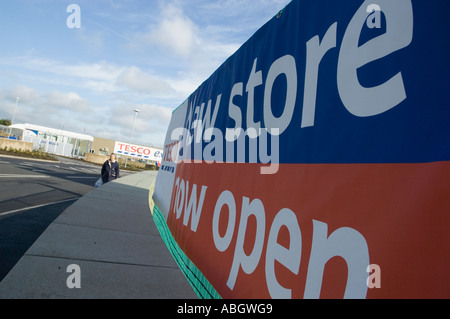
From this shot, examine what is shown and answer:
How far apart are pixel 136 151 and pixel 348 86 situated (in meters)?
44.3

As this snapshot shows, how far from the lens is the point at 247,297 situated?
2574 mm

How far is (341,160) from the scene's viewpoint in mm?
1904

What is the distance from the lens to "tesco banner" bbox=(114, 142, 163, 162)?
143ft

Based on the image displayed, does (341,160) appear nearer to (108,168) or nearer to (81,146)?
(108,168)

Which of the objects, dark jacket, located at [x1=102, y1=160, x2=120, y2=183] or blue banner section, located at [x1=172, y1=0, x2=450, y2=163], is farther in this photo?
dark jacket, located at [x1=102, y1=160, x2=120, y2=183]

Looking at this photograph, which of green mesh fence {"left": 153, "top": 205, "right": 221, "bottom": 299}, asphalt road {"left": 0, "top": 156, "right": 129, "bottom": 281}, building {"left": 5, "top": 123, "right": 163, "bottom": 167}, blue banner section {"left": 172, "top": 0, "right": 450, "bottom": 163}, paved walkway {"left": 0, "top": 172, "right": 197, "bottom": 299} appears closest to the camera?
blue banner section {"left": 172, "top": 0, "right": 450, "bottom": 163}

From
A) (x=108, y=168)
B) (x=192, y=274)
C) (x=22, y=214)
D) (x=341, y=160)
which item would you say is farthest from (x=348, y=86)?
(x=108, y=168)

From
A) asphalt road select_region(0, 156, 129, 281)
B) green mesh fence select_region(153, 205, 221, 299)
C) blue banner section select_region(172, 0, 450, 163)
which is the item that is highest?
blue banner section select_region(172, 0, 450, 163)

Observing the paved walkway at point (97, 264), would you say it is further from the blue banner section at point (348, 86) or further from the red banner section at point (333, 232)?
the blue banner section at point (348, 86)

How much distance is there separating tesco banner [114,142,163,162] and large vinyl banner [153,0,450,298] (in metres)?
42.1

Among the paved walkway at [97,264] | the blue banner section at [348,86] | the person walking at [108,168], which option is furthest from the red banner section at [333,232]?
the person walking at [108,168]

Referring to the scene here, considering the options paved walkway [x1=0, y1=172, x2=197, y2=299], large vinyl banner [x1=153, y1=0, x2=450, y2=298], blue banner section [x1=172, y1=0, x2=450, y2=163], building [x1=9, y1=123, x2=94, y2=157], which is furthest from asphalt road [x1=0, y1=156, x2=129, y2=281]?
building [x1=9, y1=123, x2=94, y2=157]

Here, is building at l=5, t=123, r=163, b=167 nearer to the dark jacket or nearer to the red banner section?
the dark jacket

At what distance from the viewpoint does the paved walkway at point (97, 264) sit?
9.42 feet
